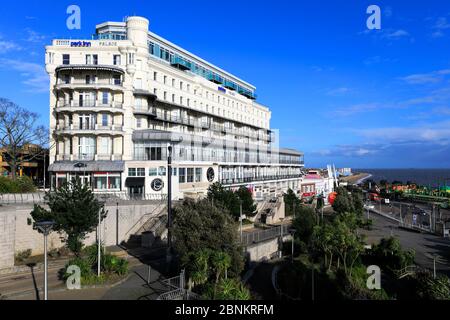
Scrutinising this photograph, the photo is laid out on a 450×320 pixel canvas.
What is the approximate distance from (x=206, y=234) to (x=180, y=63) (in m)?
45.2

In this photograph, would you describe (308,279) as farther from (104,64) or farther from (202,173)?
(104,64)

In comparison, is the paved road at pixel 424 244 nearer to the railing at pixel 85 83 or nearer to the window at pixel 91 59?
the railing at pixel 85 83

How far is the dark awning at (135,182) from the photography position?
42.8 metres

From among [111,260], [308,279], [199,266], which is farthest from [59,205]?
[308,279]

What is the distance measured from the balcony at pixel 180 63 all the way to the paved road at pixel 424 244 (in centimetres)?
3887

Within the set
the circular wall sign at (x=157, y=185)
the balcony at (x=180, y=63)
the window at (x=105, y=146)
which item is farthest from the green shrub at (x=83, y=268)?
the balcony at (x=180, y=63)

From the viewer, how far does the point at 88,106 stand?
141 ft

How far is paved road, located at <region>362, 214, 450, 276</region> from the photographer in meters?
30.5

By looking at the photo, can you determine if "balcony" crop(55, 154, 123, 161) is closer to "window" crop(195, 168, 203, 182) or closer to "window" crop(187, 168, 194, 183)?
"window" crop(187, 168, 194, 183)

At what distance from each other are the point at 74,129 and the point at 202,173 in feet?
60.2

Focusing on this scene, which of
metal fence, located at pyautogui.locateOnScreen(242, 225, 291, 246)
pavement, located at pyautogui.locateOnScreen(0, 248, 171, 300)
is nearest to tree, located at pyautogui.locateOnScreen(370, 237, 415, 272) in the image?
metal fence, located at pyautogui.locateOnScreen(242, 225, 291, 246)
